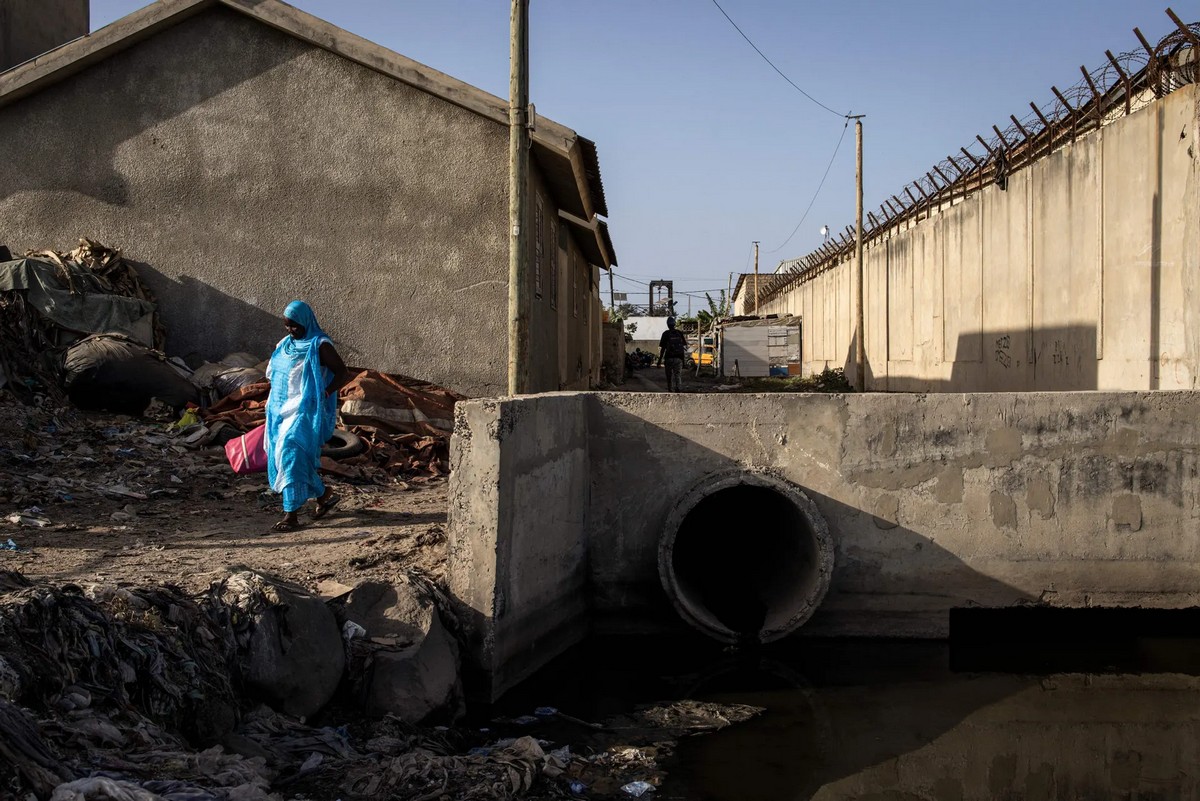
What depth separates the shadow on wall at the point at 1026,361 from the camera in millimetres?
10812

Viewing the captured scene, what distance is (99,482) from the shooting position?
24.8 feet

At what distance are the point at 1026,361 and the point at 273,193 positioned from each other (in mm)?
9150

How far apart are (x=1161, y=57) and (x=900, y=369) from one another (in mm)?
11397

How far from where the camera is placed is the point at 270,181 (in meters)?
10.8

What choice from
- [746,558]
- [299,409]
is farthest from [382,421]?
[746,558]

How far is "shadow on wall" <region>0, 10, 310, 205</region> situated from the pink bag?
4.45 metres

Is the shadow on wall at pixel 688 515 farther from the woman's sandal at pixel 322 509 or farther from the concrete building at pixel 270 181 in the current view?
the concrete building at pixel 270 181

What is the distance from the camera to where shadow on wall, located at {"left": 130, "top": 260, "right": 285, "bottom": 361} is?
35.6 ft

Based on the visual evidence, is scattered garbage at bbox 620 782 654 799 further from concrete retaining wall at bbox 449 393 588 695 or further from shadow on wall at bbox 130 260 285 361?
shadow on wall at bbox 130 260 285 361

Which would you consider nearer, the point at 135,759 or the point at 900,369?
the point at 135,759

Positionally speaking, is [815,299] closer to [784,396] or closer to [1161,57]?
[1161,57]

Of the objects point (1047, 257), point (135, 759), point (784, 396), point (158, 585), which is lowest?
point (135, 759)

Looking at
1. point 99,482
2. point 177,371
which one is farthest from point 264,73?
point 99,482

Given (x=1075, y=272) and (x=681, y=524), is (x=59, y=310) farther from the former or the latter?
(x=1075, y=272)
